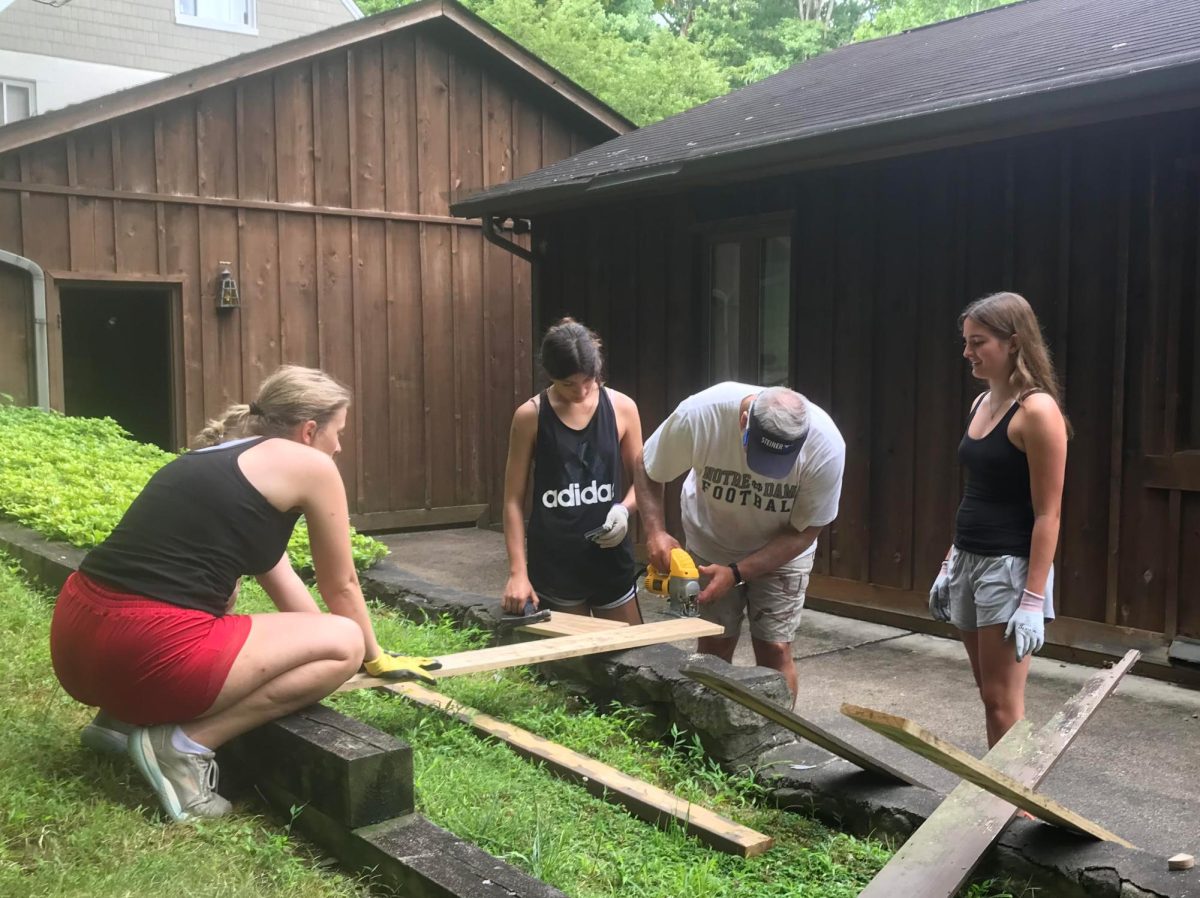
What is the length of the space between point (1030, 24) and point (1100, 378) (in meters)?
3.35

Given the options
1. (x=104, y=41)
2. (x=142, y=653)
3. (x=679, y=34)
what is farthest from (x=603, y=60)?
(x=142, y=653)

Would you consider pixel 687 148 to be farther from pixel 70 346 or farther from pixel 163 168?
pixel 70 346

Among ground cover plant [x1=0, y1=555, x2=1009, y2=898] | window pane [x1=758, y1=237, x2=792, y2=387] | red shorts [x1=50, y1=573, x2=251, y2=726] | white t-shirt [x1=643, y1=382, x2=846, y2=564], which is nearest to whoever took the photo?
ground cover plant [x1=0, y1=555, x2=1009, y2=898]

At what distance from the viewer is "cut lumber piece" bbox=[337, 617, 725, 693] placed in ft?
12.5

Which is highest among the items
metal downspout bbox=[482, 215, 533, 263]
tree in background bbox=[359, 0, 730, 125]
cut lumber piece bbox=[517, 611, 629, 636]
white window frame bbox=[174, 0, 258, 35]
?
tree in background bbox=[359, 0, 730, 125]

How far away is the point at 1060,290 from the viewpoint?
6.04 m

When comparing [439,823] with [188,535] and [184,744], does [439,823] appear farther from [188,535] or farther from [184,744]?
[188,535]

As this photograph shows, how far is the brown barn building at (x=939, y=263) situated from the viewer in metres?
5.60

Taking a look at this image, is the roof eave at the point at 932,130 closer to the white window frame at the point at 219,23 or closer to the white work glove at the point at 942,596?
the white work glove at the point at 942,596

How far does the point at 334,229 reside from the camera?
10.8 meters

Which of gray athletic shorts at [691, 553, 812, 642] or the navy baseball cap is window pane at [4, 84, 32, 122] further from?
the navy baseball cap

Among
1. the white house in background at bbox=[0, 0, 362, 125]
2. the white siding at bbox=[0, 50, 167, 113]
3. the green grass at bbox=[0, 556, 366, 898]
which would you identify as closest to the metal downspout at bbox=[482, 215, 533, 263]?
the green grass at bbox=[0, 556, 366, 898]

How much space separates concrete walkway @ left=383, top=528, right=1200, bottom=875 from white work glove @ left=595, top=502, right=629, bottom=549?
127cm

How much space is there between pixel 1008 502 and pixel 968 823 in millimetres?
1080
